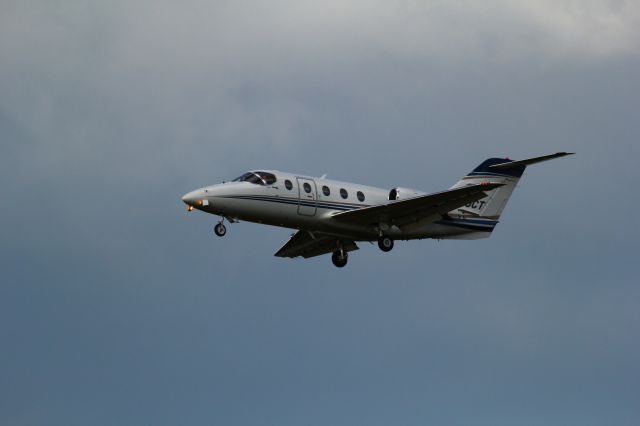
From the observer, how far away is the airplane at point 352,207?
35438mm

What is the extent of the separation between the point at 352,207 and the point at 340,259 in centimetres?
289

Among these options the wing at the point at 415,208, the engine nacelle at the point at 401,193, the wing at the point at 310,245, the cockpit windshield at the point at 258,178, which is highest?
the cockpit windshield at the point at 258,178

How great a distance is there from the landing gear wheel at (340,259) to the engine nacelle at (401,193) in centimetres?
299

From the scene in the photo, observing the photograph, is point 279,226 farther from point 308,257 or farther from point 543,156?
point 543,156

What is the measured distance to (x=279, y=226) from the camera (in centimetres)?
3659

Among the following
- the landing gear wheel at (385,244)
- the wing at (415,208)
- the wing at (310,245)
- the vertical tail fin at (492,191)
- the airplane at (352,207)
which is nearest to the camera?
the airplane at (352,207)

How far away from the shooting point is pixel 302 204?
36.3 metres

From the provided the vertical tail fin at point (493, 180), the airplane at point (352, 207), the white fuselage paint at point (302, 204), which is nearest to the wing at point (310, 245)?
the airplane at point (352, 207)

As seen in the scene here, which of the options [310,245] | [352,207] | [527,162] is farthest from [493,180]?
[310,245]

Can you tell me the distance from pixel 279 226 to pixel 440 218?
6255mm

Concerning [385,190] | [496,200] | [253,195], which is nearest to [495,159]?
[496,200]

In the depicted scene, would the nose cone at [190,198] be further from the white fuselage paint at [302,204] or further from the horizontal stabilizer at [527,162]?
the horizontal stabilizer at [527,162]

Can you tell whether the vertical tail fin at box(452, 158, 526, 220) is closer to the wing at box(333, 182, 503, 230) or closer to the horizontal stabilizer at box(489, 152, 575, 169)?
the horizontal stabilizer at box(489, 152, 575, 169)

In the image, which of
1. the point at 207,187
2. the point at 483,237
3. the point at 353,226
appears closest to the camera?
the point at 207,187
